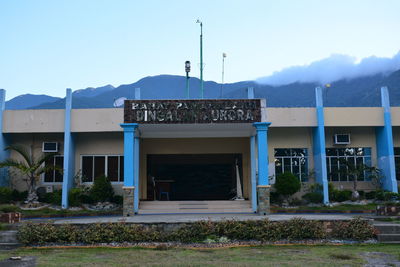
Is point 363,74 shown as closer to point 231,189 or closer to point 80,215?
point 231,189

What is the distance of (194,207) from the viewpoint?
53.5 feet

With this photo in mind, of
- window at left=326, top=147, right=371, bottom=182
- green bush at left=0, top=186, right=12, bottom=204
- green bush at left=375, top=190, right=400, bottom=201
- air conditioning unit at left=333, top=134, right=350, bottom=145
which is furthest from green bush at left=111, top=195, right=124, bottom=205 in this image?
green bush at left=375, top=190, right=400, bottom=201

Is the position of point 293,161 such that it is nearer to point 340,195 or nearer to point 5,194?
point 340,195

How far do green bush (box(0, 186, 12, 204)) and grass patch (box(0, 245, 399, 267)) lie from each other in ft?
30.4

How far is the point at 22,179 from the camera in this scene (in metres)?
19.4

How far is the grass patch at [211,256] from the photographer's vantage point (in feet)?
25.3

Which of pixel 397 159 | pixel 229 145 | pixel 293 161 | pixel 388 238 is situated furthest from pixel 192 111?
pixel 397 159

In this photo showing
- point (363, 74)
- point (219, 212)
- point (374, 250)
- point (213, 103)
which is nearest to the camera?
point (374, 250)

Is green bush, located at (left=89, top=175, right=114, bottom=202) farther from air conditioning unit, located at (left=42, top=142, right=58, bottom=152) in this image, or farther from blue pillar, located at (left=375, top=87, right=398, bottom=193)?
blue pillar, located at (left=375, top=87, right=398, bottom=193)

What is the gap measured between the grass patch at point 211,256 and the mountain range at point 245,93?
6983 cm

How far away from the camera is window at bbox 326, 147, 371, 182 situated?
2016 cm

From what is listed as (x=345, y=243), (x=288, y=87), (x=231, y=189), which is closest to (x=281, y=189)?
(x=231, y=189)

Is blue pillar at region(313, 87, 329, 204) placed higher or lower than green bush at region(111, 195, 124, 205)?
higher

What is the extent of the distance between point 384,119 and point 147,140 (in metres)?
11.5
